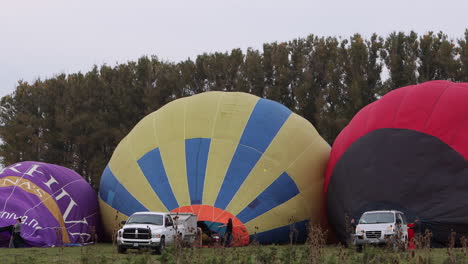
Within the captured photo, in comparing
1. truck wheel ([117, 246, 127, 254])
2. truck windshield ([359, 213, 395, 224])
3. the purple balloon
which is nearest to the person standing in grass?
the purple balloon

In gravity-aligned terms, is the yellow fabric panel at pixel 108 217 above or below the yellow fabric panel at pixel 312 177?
below

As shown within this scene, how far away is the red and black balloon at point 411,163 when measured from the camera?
1775 cm

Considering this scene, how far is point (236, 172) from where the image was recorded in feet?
63.5

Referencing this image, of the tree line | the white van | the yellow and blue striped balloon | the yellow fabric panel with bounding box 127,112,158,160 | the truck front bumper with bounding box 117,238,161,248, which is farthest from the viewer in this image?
the tree line

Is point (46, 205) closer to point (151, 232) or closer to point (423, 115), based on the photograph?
point (151, 232)

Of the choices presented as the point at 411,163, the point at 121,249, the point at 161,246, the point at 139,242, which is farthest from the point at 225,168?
the point at 411,163

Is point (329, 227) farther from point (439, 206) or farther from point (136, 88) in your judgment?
point (136, 88)

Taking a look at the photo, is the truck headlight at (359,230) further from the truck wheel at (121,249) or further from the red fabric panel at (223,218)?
the truck wheel at (121,249)

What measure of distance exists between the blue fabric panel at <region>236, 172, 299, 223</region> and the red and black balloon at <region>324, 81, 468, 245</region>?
146 cm

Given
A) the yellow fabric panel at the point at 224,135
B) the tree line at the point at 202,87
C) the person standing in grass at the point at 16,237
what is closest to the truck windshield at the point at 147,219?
the yellow fabric panel at the point at 224,135

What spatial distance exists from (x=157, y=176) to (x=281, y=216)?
4.05 metres

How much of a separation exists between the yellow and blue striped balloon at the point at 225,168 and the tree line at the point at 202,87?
562 inches

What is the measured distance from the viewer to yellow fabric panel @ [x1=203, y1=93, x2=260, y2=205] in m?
19.0

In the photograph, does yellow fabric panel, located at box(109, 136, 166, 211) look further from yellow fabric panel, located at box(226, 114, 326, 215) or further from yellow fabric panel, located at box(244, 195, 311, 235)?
yellow fabric panel, located at box(244, 195, 311, 235)
